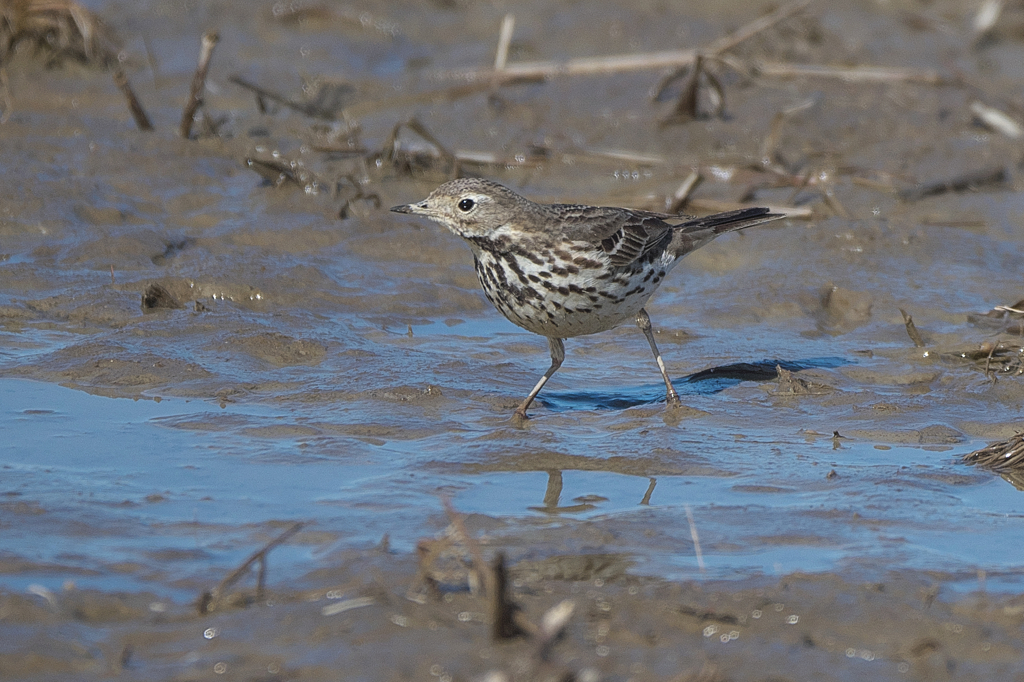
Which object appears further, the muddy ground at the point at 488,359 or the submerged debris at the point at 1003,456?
the submerged debris at the point at 1003,456

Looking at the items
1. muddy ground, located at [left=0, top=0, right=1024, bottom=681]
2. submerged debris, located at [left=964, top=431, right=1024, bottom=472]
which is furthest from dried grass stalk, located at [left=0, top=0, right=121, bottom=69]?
submerged debris, located at [left=964, top=431, right=1024, bottom=472]

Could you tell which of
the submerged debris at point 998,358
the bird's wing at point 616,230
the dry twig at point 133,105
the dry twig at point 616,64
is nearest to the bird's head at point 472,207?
the bird's wing at point 616,230

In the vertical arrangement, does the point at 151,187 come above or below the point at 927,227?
above

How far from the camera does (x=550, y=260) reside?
6766 mm

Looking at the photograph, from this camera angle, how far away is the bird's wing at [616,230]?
6.97 meters

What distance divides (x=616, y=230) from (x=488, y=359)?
144cm

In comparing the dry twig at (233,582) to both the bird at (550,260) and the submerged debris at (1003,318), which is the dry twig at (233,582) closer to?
the bird at (550,260)

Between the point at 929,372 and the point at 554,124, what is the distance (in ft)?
18.2

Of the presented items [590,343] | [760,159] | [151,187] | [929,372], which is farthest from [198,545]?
[760,159]

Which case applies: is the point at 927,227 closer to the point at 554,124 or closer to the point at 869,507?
the point at 554,124

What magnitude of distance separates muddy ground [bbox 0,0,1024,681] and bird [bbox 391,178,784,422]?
2.07 feet

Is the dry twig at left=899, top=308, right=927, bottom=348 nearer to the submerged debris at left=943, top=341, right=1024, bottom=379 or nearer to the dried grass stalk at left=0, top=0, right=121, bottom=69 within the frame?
the submerged debris at left=943, top=341, right=1024, bottom=379

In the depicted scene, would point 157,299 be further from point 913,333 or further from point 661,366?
point 913,333

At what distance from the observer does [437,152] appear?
432 inches
